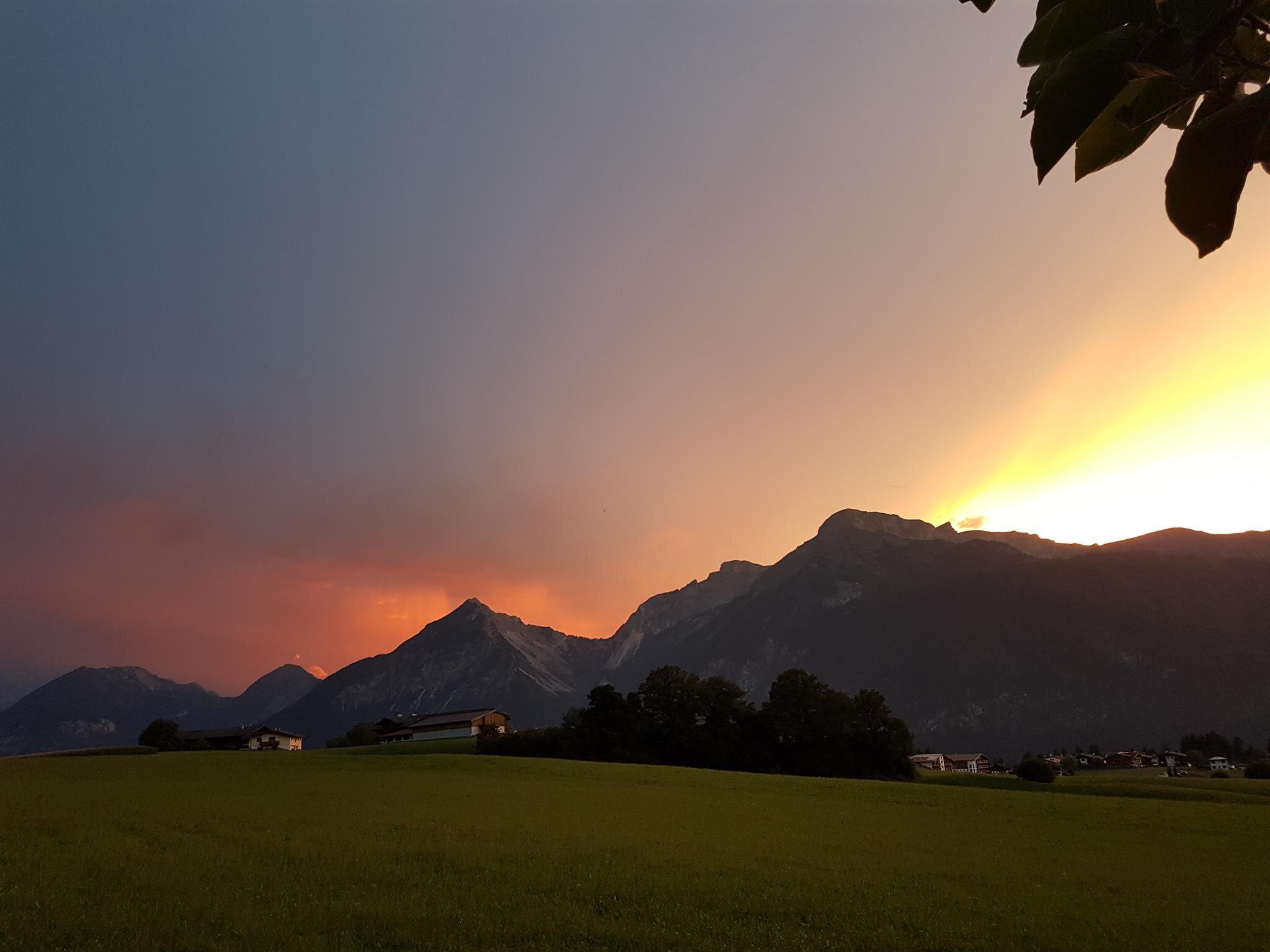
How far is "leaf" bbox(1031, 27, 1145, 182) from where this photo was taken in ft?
3.73

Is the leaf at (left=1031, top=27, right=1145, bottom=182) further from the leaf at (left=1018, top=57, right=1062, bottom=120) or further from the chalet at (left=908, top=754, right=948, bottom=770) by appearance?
the chalet at (left=908, top=754, right=948, bottom=770)

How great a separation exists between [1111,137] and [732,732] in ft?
266

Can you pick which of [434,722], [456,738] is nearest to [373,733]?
[434,722]

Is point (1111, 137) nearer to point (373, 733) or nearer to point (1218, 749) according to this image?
point (373, 733)

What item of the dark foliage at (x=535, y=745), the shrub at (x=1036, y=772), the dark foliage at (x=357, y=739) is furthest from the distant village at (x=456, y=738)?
the shrub at (x=1036, y=772)

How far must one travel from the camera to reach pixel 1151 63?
118 centimetres

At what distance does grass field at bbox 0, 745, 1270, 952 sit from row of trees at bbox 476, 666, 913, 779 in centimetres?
3041

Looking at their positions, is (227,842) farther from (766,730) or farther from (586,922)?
(766,730)

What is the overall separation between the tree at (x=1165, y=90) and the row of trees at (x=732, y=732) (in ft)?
245

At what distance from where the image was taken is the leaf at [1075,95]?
1.14 m

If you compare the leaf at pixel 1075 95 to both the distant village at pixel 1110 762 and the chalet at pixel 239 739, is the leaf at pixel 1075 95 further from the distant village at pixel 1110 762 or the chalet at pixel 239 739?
the distant village at pixel 1110 762

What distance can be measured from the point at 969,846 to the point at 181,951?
26765mm

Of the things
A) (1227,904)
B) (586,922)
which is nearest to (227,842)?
(586,922)

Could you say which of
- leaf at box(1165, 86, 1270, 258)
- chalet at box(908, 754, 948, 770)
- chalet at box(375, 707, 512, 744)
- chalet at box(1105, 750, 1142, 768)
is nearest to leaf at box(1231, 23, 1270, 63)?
leaf at box(1165, 86, 1270, 258)
